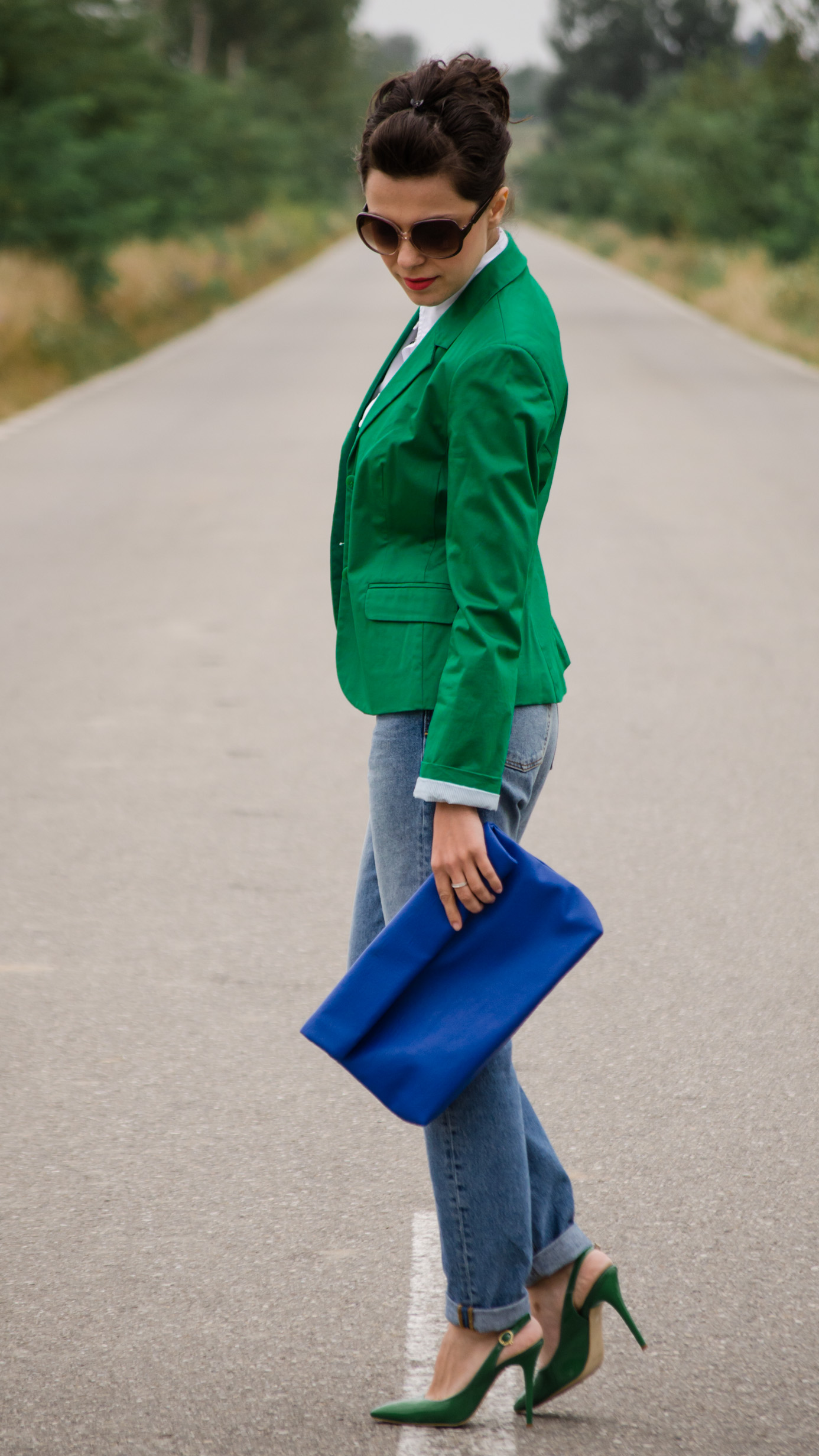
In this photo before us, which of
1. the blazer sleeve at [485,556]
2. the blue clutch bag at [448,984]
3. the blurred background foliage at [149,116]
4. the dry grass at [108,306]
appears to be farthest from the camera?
the blurred background foliage at [149,116]

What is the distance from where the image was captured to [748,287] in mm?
26797

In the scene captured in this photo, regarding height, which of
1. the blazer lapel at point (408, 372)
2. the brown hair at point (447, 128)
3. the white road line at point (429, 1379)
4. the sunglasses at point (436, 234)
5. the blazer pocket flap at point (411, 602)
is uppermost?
the brown hair at point (447, 128)

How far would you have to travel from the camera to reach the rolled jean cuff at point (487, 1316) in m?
2.33

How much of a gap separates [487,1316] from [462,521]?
1189 mm

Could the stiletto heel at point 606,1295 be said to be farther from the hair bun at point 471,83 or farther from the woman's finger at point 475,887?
the hair bun at point 471,83

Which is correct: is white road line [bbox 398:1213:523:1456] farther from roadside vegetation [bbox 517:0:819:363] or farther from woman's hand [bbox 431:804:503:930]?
roadside vegetation [bbox 517:0:819:363]

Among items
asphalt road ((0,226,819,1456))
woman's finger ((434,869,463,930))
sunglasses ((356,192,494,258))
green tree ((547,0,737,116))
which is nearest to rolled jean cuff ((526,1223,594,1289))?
asphalt road ((0,226,819,1456))

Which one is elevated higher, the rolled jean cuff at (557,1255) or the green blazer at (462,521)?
the green blazer at (462,521)

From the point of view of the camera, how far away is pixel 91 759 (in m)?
5.70

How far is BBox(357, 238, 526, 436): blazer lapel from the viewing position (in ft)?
6.87

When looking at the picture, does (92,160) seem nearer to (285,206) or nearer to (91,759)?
(91,759)

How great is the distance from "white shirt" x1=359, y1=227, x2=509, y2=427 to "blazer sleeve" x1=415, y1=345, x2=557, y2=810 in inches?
6.6

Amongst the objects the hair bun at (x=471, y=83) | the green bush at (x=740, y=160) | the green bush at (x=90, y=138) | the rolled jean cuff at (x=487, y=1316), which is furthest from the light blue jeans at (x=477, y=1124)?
the green bush at (x=740, y=160)

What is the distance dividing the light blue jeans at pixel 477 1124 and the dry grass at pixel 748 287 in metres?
18.6
